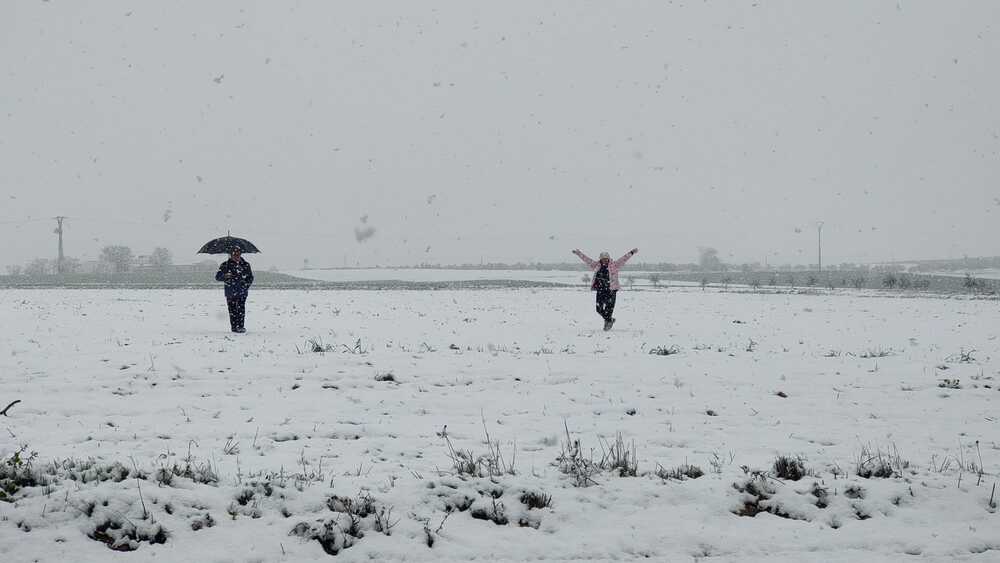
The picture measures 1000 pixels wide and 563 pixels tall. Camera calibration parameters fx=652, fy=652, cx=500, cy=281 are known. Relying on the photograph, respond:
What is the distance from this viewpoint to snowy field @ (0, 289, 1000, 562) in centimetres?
443

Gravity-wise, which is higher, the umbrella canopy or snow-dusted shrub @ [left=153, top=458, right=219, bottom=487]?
the umbrella canopy

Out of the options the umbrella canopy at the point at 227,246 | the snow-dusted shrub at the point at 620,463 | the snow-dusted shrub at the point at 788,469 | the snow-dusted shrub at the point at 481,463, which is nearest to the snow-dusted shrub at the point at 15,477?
the snow-dusted shrub at the point at 481,463

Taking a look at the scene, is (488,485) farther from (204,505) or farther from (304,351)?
(304,351)

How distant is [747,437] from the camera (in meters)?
7.00

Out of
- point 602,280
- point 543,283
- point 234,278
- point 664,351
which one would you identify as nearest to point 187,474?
point 664,351

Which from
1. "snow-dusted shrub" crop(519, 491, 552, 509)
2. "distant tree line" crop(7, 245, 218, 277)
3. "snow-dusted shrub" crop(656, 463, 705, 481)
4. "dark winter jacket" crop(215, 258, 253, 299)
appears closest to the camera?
"snow-dusted shrub" crop(519, 491, 552, 509)

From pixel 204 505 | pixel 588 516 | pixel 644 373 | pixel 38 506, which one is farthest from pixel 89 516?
pixel 644 373

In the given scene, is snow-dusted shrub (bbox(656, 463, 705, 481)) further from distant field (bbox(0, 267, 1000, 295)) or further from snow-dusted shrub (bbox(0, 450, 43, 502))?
distant field (bbox(0, 267, 1000, 295))

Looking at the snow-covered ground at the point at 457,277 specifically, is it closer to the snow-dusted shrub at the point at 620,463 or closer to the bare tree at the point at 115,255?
the bare tree at the point at 115,255

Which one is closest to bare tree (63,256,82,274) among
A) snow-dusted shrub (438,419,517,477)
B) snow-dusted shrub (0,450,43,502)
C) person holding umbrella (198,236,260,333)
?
person holding umbrella (198,236,260,333)

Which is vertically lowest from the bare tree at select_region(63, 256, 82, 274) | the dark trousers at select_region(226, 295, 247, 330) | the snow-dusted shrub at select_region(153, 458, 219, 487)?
the snow-dusted shrub at select_region(153, 458, 219, 487)

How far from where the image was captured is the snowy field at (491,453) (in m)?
4.43

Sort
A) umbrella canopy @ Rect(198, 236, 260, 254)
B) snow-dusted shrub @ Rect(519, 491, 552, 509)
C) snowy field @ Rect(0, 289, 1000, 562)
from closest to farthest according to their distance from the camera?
snowy field @ Rect(0, 289, 1000, 562) < snow-dusted shrub @ Rect(519, 491, 552, 509) < umbrella canopy @ Rect(198, 236, 260, 254)

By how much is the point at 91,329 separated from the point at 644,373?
1395 cm
